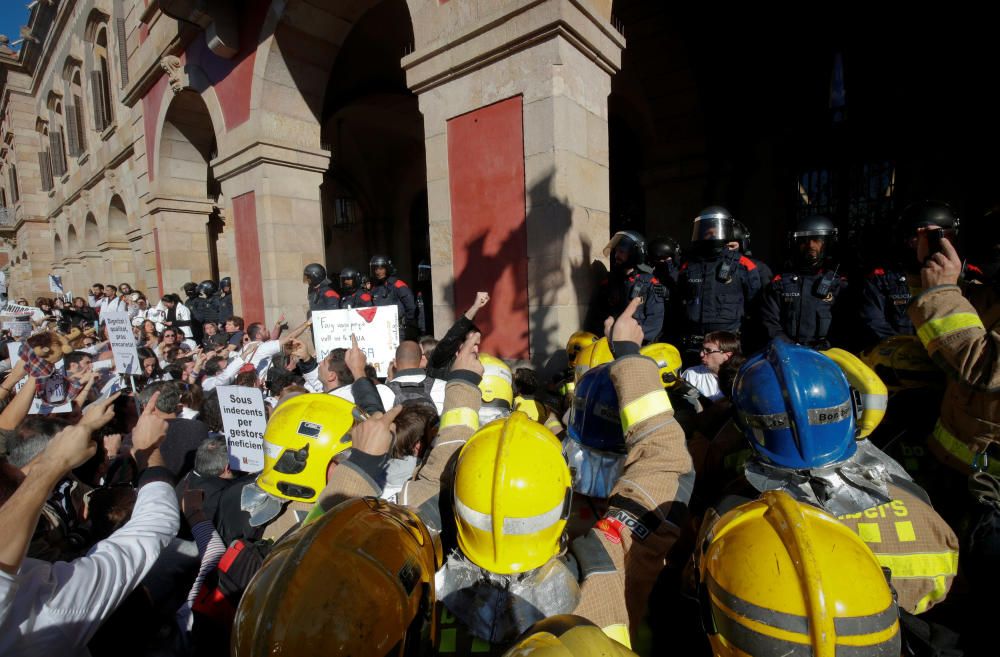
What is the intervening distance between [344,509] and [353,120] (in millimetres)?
13148

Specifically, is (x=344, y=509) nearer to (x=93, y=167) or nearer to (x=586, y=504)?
(x=586, y=504)

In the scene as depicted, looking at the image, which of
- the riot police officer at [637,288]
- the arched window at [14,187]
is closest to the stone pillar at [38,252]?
the arched window at [14,187]

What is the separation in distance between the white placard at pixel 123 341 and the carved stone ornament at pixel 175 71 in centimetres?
601

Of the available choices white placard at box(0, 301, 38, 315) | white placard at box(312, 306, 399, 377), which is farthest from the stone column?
white placard at box(312, 306, 399, 377)

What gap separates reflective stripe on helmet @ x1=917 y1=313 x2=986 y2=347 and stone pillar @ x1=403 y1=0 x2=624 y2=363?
2532 mm

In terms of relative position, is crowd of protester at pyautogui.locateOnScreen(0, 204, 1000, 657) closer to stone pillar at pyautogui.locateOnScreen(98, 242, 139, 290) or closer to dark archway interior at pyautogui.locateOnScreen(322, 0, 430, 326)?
dark archway interior at pyautogui.locateOnScreen(322, 0, 430, 326)

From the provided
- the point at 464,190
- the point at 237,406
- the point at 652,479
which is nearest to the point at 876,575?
the point at 652,479

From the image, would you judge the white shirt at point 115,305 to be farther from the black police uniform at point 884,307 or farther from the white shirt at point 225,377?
the black police uniform at point 884,307

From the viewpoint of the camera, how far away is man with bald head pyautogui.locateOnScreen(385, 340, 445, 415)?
10.4 feet

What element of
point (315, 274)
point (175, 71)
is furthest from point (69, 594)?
point (175, 71)

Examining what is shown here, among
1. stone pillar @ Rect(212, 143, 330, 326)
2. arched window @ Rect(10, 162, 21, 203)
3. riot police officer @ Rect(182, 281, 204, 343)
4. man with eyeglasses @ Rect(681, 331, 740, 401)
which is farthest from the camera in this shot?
arched window @ Rect(10, 162, 21, 203)

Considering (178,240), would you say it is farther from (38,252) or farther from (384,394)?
(38,252)

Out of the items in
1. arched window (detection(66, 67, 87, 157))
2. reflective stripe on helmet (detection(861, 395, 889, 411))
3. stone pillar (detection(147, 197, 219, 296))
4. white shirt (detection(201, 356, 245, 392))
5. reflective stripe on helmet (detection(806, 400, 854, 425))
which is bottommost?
white shirt (detection(201, 356, 245, 392))

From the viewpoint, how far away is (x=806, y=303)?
11.9ft
